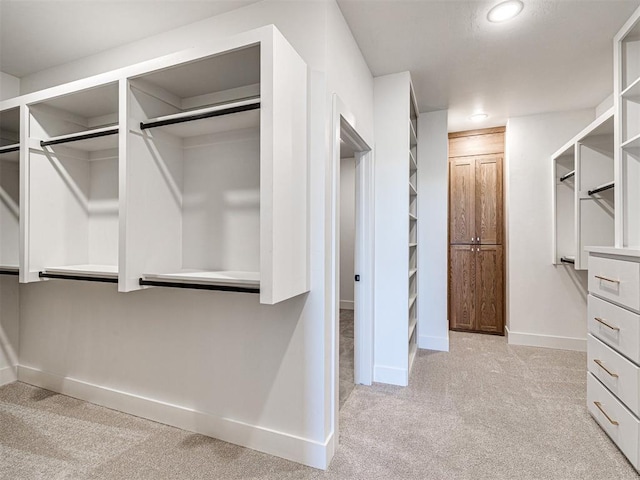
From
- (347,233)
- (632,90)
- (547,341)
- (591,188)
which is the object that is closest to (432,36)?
(632,90)

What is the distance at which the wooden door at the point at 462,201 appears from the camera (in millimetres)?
4152

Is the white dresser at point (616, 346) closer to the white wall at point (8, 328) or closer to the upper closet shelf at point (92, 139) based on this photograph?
the upper closet shelf at point (92, 139)

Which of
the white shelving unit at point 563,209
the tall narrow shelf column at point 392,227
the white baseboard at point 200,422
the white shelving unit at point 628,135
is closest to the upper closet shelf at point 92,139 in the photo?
the white baseboard at point 200,422

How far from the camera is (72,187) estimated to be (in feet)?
7.50

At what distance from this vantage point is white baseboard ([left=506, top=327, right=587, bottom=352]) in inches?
138

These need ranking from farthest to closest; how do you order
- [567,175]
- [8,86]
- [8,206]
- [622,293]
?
[567,175]
[8,86]
[8,206]
[622,293]

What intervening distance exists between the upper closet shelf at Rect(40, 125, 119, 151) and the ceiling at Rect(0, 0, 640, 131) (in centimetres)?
68

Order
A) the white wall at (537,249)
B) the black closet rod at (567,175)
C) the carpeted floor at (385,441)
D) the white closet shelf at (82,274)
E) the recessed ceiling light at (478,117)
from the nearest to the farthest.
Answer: the carpeted floor at (385,441) < the white closet shelf at (82,274) < the black closet rod at (567,175) < the white wall at (537,249) < the recessed ceiling light at (478,117)

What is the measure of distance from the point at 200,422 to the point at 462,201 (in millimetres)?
3655

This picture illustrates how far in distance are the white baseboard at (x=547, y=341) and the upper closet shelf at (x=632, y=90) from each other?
2502 millimetres

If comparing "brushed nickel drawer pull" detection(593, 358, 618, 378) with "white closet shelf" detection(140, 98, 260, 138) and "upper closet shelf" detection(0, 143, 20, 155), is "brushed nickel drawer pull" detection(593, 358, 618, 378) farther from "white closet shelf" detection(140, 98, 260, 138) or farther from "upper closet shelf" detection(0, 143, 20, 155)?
"upper closet shelf" detection(0, 143, 20, 155)

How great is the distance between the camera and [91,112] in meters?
2.27

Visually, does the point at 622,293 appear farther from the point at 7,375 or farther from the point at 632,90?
the point at 7,375

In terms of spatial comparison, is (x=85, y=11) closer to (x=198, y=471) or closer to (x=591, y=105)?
(x=198, y=471)
